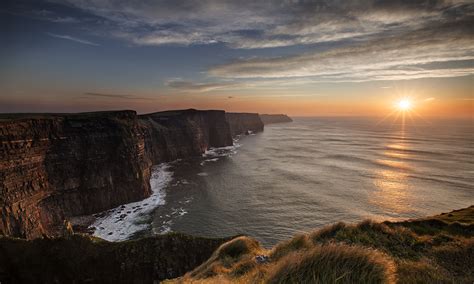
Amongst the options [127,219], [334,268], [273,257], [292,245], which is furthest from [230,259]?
[127,219]

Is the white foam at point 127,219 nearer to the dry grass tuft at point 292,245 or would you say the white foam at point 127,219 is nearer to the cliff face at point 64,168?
the cliff face at point 64,168

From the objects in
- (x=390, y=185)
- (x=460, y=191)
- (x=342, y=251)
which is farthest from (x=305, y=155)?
(x=342, y=251)

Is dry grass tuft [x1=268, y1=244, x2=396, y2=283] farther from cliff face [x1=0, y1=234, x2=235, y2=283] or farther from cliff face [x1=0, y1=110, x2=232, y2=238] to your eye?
cliff face [x1=0, y1=110, x2=232, y2=238]

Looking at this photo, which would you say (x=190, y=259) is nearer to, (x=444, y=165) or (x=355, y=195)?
(x=355, y=195)

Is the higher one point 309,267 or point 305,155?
point 309,267

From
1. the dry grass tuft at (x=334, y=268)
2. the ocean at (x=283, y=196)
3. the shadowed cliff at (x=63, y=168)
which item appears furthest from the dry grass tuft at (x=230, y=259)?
the shadowed cliff at (x=63, y=168)
